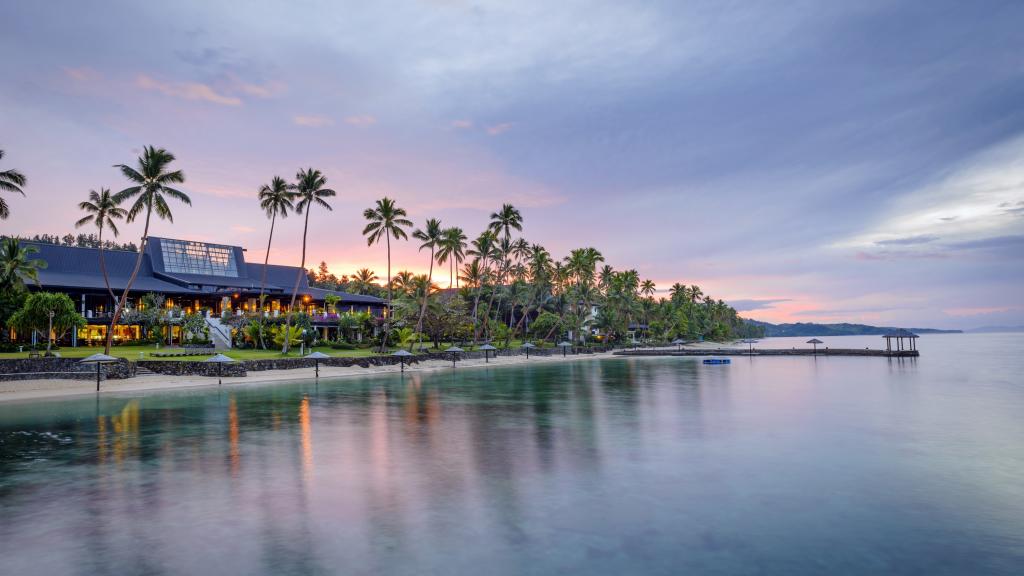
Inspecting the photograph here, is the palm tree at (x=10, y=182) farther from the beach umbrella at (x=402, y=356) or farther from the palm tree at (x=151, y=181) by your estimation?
the beach umbrella at (x=402, y=356)

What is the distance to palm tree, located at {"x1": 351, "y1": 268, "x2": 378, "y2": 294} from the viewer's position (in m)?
112

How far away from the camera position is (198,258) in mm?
77875

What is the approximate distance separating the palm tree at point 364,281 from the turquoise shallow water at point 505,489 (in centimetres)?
7911

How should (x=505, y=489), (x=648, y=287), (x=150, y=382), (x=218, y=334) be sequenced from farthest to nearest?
(x=648, y=287), (x=218, y=334), (x=150, y=382), (x=505, y=489)

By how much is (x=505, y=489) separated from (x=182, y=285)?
69.5 meters

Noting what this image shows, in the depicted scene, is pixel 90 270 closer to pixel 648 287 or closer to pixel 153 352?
pixel 153 352

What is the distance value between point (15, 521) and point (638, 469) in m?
16.7

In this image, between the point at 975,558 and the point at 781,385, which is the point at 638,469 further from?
the point at 781,385

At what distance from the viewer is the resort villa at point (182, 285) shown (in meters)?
60.1

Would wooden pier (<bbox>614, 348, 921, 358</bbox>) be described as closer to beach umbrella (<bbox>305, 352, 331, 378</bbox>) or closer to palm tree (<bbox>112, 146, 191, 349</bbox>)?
beach umbrella (<bbox>305, 352, 331, 378</bbox>)

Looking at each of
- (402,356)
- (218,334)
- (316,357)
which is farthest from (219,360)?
(402,356)

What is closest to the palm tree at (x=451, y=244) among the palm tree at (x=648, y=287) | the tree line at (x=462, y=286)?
the tree line at (x=462, y=286)

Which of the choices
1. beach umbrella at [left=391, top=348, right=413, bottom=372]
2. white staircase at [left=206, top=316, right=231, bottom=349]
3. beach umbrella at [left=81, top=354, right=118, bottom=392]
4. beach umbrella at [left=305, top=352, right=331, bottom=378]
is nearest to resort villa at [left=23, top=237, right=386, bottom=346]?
white staircase at [left=206, top=316, right=231, bottom=349]

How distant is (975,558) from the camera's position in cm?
1141
